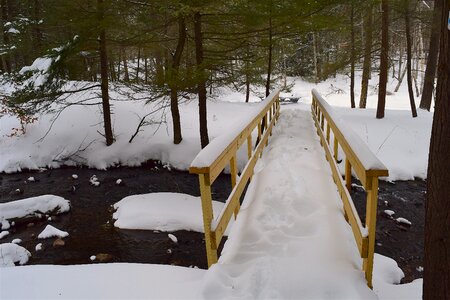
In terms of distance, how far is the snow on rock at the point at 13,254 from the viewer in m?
5.74

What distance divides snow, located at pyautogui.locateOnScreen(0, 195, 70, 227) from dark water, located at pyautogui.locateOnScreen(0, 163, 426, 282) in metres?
0.22

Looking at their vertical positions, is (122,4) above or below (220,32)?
above

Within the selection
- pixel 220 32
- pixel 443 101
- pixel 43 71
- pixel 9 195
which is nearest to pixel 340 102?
pixel 220 32

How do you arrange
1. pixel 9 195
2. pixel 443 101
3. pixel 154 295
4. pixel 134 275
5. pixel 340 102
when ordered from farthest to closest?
1. pixel 340 102
2. pixel 9 195
3. pixel 134 275
4. pixel 154 295
5. pixel 443 101

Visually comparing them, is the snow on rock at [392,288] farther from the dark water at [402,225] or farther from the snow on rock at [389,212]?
the snow on rock at [389,212]

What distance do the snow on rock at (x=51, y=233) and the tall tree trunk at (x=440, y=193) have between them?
650 centimetres

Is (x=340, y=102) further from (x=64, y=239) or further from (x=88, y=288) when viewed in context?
(x=88, y=288)

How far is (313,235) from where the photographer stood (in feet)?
12.5

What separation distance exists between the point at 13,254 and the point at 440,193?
6.36 meters

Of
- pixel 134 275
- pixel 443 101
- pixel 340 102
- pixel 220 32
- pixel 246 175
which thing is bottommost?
pixel 340 102

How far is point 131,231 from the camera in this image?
705 cm

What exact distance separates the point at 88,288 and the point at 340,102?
1067 inches

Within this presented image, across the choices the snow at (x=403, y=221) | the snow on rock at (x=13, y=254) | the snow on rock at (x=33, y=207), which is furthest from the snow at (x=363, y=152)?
the snow on rock at (x=33, y=207)

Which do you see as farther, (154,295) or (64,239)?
(64,239)
